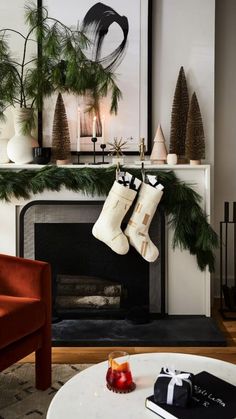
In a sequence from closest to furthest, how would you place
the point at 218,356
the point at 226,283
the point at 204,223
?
1. the point at 218,356
2. the point at 204,223
3. the point at 226,283

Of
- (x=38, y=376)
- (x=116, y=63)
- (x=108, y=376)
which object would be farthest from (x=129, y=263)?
(x=108, y=376)

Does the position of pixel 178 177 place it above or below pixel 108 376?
above

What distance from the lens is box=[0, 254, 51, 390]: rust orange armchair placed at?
1978 mm

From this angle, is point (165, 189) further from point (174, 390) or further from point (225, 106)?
point (174, 390)

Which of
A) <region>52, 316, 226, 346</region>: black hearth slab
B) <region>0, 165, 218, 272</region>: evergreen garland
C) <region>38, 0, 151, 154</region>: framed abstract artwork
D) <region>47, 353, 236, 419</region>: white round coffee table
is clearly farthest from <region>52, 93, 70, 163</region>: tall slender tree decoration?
<region>47, 353, 236, 419</region>: white round coffee table

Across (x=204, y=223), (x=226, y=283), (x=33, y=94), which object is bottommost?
(x=226, y=283)

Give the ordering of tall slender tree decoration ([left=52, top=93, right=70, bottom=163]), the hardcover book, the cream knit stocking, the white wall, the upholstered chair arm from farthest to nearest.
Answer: the white wall < tall slender tree decoration ([left=52, top=93, right=70, bottom=163]) < the cream knit stocking < the upholstered chair arm < the hardcover book

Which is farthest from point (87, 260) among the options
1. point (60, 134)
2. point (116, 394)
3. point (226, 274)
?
point (116, 394)

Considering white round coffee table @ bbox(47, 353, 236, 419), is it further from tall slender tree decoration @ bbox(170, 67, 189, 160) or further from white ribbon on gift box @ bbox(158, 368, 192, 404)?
tall slender tree decoration @ bbox(170, 67, 189, 160)

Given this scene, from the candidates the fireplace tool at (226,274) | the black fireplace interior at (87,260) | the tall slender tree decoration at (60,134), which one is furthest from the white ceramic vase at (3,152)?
the fireplace tool at (226,274)

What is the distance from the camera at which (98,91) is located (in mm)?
3219

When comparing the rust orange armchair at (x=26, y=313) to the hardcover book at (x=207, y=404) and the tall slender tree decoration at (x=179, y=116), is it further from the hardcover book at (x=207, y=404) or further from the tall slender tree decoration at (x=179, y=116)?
the tall slender tree decoration at (x=179, y=116)

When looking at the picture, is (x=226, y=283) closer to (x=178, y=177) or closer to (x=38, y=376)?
(x=178, y=177)

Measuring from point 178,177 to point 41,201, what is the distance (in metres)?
0.89
